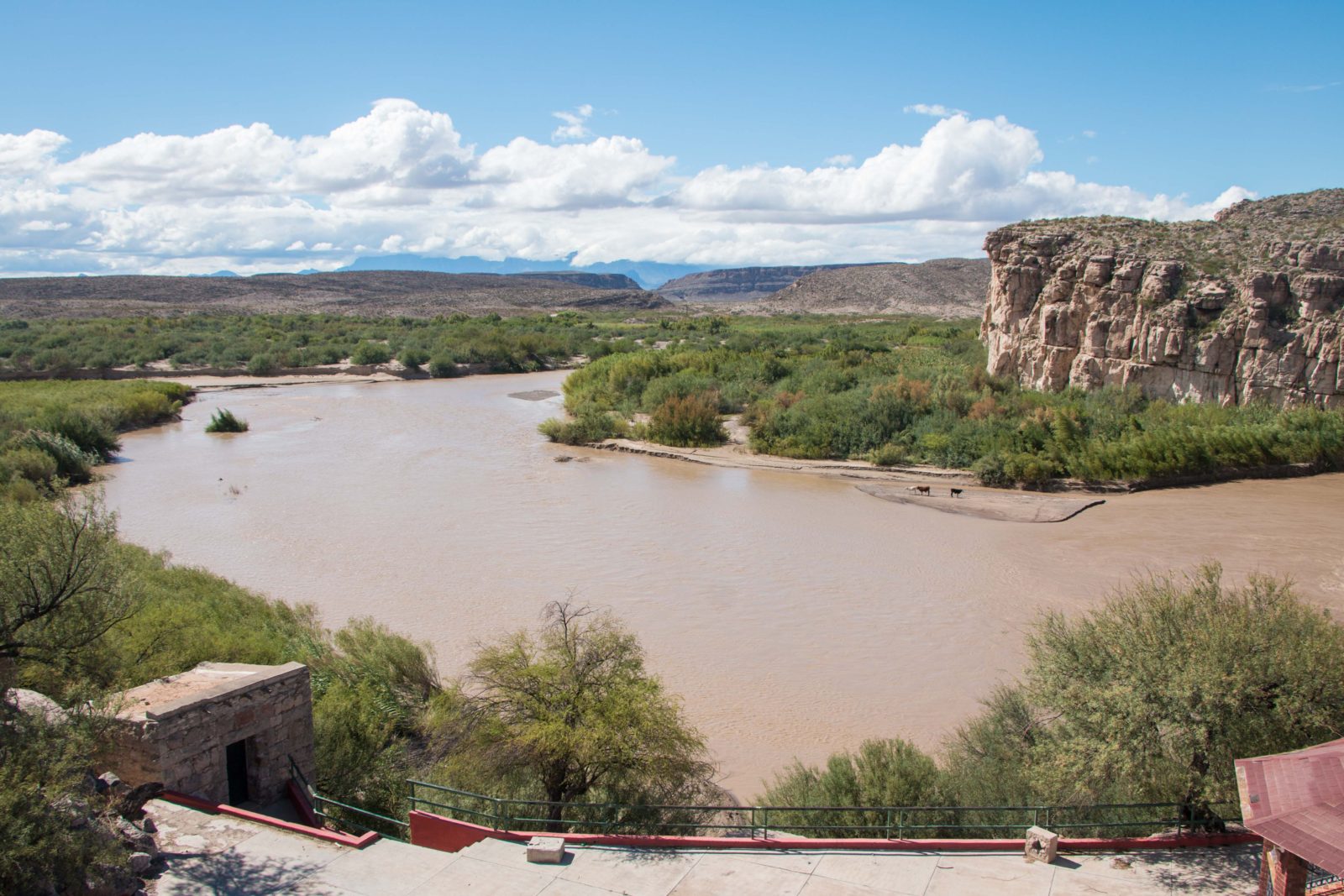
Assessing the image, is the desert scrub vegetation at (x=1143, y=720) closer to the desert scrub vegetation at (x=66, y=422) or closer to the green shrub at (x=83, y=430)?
the desert scrub vegetation at (x=66, y=422)

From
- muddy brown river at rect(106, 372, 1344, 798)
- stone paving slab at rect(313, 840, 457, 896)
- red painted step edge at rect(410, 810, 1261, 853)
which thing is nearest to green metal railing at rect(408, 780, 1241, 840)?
red painted step edge at rect(410, 810, 1261, 853)

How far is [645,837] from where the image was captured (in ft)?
28.0

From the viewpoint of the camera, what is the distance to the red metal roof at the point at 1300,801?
242 inches

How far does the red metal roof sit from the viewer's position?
614cm

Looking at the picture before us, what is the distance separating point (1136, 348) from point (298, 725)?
28217 millimetres

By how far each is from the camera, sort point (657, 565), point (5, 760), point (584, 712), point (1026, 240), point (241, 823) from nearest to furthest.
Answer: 1. point (5, 760)
2. point (241, 823)
3. point (584, 712)
4. point (657, 565)
5. point (1026, 240)

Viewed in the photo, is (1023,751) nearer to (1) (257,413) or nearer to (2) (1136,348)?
(2) (1136,348)

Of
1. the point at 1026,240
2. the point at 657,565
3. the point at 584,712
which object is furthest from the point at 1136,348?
the point at 584,712

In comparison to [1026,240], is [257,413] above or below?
below

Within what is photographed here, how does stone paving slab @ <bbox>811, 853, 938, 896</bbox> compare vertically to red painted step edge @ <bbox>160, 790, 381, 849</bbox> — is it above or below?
below

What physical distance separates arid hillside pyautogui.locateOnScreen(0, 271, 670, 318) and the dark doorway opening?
9039 centimetres

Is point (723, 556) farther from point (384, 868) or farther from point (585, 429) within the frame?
point (585, 429)

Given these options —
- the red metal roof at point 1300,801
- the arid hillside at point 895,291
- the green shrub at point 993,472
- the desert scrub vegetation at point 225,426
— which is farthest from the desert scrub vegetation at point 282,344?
the red metal roof at point 1300,801

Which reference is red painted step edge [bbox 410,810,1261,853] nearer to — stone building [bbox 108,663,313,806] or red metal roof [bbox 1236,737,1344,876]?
red metal roof [bbox 1236,737,1344,876]
